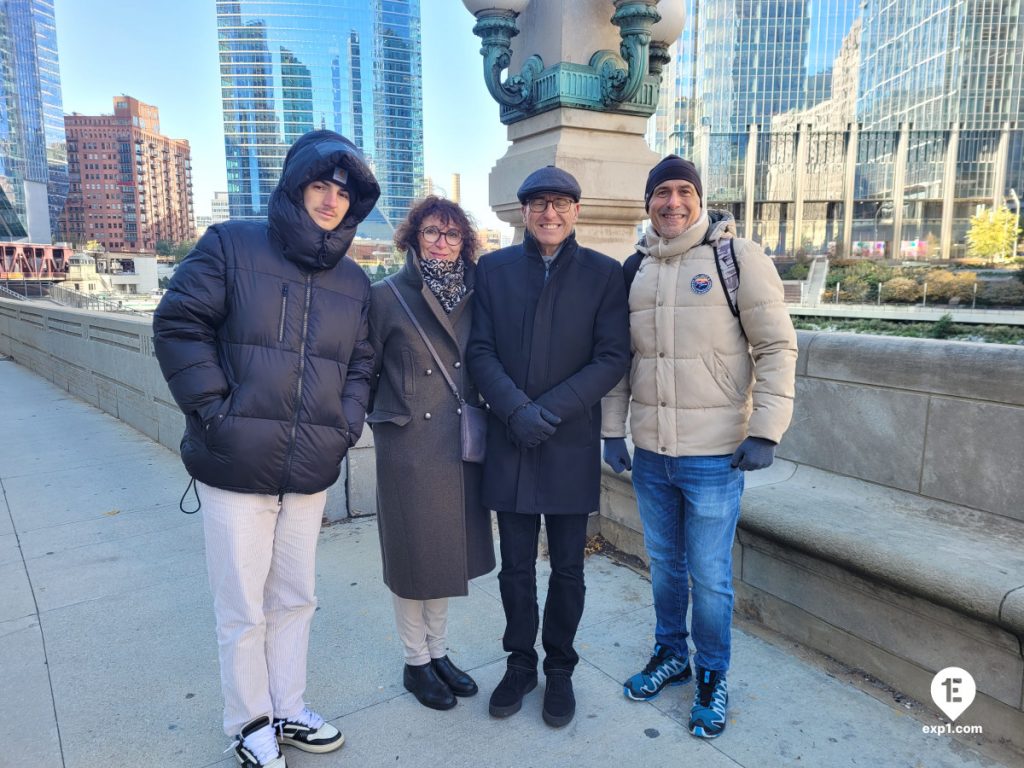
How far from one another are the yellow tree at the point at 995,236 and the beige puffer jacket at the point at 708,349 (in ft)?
217

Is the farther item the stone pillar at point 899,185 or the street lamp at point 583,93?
the stone pillar at point 899,185

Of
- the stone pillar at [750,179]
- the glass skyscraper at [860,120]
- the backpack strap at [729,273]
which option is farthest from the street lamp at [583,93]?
the stone pillar at [750,179]

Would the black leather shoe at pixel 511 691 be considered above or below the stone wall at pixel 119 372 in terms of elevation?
below

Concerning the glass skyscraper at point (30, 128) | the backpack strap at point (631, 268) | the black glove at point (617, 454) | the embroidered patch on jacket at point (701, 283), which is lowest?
the black glove at point (617, 454)

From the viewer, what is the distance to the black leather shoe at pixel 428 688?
278 centimetres

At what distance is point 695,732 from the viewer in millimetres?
2574

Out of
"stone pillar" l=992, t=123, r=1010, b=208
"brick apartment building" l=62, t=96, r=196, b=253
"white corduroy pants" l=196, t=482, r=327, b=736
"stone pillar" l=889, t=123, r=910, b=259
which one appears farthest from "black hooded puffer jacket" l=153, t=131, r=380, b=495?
"brick apartment building" l=62, t=96, r=196, b=253

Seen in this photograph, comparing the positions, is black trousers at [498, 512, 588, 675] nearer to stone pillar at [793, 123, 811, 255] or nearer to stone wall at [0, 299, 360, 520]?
stone wall at [0, 299, 360, 520]

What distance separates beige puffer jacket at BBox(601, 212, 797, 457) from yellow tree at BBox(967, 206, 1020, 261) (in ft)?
217

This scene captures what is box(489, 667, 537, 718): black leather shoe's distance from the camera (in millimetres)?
2717

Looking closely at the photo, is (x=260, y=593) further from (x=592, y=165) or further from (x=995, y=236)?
(x=995, y=236)

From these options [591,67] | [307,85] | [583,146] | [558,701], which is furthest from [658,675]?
[307,85]

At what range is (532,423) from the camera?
8.29 feet

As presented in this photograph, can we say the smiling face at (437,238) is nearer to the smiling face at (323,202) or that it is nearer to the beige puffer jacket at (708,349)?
the smiling face at (323,202)
